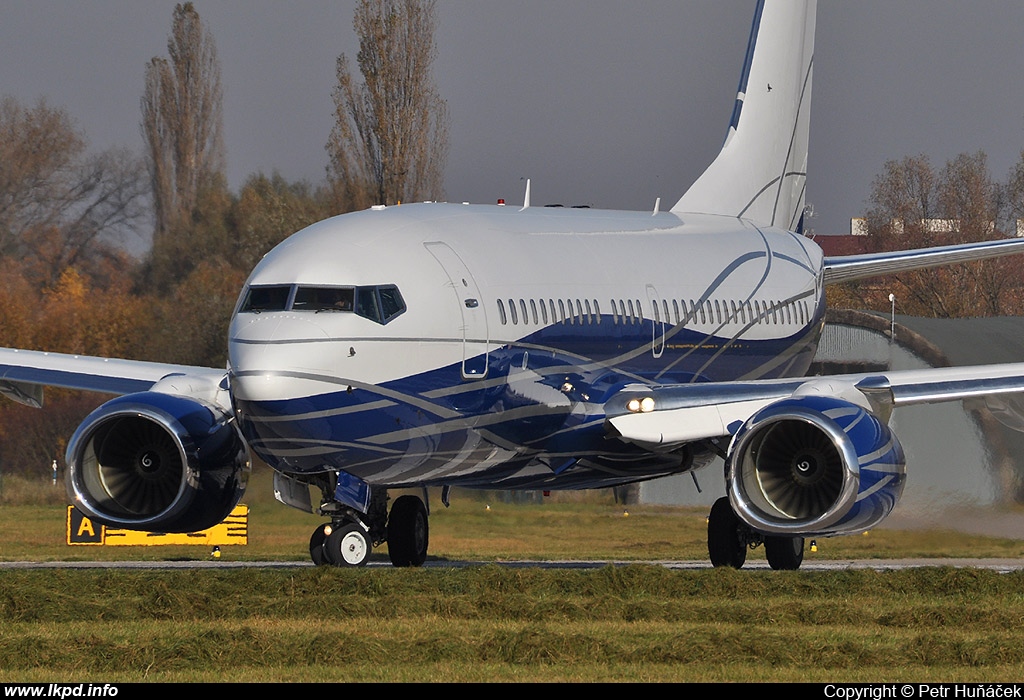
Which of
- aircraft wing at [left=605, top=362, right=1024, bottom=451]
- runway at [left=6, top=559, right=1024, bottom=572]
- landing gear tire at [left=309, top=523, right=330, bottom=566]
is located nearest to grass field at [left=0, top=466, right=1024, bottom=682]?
landing gear tire at [left=309, top=523, right=330, bottom=566]

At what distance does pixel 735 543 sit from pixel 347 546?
5.75 metres

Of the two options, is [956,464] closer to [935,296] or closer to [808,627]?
[808,627]

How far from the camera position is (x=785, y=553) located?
24031 millimetres

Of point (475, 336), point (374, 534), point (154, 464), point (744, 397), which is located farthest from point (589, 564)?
point (154, 464)

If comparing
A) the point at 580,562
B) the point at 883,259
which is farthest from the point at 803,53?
the point at 580,562

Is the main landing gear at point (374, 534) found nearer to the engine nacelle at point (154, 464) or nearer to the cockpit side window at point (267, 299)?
the engine nacelle at point (154, 464)

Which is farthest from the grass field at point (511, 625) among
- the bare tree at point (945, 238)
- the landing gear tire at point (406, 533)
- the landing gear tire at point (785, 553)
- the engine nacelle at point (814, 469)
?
the bare tree at point (945, 238)

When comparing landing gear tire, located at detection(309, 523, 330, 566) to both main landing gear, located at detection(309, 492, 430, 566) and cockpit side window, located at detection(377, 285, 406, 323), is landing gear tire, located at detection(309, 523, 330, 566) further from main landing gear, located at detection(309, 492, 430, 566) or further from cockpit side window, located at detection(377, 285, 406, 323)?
cockpit side window, located at detection(377, 285, 406, 323)

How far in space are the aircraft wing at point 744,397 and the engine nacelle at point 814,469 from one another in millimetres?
1055

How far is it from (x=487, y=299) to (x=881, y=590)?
5452 millimetres

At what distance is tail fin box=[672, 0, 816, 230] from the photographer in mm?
30672

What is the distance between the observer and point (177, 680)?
12750 millimetres

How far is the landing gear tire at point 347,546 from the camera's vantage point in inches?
814

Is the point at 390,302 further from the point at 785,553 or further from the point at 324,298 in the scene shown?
the point at 785,553
